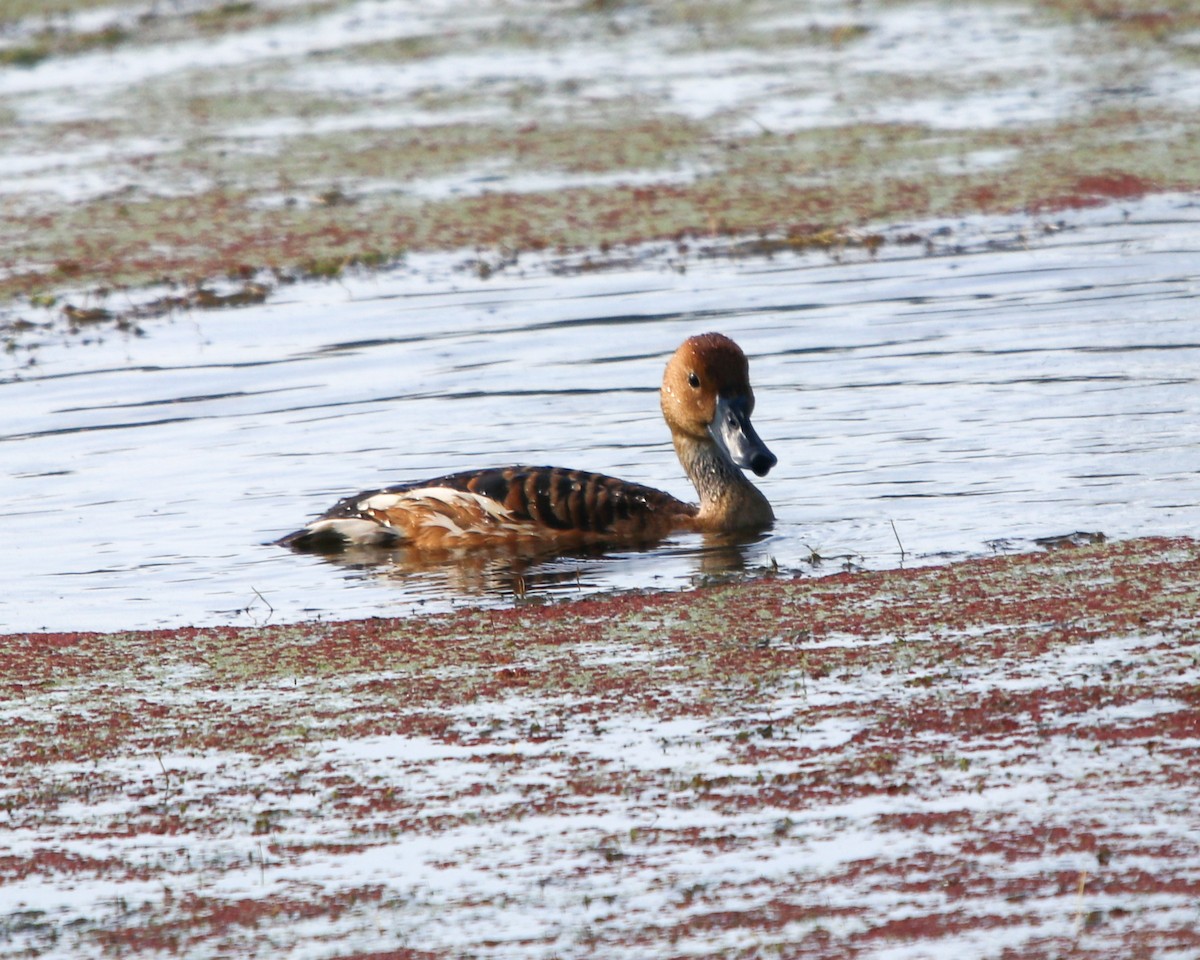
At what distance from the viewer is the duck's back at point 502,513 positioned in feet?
26.6

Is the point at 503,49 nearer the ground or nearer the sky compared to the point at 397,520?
nearer the sky

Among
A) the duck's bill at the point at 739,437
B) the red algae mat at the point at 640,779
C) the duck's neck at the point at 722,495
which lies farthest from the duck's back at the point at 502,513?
the red algae mat at the point at 640,779

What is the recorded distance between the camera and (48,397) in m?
Answer: 10.9

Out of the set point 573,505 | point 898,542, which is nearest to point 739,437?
point 573,505

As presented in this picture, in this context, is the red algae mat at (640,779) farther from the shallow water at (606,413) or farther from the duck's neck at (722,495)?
the duck's neck at (722,495)

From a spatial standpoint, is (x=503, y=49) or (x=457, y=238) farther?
(x=503, y=49)

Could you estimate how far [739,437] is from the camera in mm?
8391

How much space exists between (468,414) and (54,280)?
4257 mm

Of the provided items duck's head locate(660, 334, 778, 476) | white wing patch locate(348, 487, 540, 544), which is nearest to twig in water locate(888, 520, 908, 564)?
duck's head locate(660, 334, 778, 476)

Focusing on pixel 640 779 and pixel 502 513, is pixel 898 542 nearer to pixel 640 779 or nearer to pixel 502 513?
pixel 502 513

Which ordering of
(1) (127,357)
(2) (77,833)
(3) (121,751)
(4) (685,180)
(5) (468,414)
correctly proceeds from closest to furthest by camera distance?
(2) (77,833), (3) (121,751), (5) (468,414), (1) (127,357), (4) (685,180)

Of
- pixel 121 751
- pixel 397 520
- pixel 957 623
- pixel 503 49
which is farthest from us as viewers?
pixel 503 49

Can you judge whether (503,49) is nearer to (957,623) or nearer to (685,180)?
(685,180)

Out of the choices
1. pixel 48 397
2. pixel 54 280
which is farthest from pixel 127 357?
pixel 54 280
